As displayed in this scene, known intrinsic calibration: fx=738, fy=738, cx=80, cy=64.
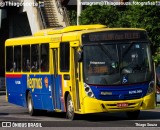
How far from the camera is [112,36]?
69.7 feet

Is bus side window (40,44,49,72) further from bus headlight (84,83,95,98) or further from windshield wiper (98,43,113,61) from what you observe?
bus headlight (84,83,95,98)

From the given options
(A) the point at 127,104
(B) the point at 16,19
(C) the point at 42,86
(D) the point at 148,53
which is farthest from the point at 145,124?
(B) the point at 16,19

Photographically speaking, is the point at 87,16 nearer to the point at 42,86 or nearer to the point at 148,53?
the point at 42,86

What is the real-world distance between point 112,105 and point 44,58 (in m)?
4.01

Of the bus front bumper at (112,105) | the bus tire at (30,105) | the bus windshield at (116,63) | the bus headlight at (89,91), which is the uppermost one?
the bus windshield at (116,63)

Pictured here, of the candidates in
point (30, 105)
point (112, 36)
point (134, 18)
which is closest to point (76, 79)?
point (112, 36)

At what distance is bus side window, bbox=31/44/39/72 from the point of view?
24562mm

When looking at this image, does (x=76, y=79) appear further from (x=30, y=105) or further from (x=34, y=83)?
(x=30, y=105)

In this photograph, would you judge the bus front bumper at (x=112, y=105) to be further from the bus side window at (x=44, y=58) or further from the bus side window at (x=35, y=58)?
the bus side window at (x=35, y=58)

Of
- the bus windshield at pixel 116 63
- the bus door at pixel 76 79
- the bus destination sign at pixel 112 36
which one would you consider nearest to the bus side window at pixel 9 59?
the bus door at pixel 76 79

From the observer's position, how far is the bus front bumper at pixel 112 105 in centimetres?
2053

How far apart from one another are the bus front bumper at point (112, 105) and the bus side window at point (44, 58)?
3.37 m

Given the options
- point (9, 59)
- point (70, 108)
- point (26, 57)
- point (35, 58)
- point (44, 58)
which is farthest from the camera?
point (9, 59)

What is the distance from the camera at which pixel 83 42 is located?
21.0 m
